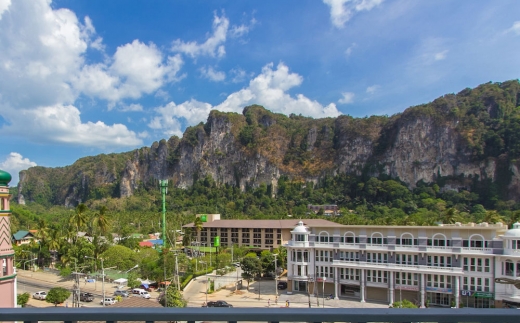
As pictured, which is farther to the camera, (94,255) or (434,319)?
(94,255)

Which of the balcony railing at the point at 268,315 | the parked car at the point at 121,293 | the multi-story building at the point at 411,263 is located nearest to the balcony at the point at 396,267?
the multi-story building at the point at 411,263

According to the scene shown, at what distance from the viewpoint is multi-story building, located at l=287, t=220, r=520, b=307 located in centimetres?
2388

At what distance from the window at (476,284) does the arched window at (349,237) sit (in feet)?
26.5

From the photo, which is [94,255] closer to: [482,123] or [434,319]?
[434,319]

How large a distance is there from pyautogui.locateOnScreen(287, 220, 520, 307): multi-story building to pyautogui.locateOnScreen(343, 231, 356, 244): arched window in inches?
0.6

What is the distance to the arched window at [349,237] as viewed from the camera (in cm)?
2892

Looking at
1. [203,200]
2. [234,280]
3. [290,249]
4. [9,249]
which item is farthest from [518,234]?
[203,200]

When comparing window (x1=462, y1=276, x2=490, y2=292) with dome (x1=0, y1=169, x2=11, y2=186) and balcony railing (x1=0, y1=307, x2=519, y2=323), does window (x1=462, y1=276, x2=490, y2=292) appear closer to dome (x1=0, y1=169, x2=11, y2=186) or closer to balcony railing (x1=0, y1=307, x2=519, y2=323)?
balcony railing (x1=0, y1=307, x2=519, y2=323)

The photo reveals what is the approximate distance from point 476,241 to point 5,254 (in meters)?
27.6

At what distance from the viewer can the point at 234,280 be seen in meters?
35.2

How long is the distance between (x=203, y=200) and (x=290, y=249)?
8466 centimetres

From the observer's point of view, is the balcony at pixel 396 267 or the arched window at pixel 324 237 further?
the arched window at pixel 324 237

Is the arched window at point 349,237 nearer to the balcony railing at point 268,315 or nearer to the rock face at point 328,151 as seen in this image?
the balcony railing at point 268,315

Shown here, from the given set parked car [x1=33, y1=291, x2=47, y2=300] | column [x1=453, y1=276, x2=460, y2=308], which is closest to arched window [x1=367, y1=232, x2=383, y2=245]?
column [x1=453, y1=276, x2=460, y2=308]
